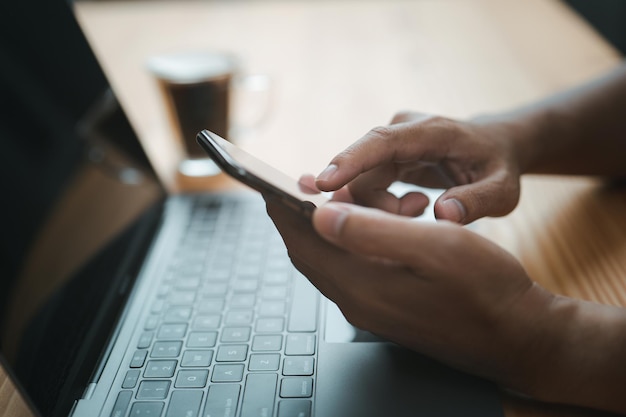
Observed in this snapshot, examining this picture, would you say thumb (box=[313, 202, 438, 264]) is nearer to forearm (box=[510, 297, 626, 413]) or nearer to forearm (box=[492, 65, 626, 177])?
forearm (box=[510, 297, 626, 413])

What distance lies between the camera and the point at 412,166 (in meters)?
0.57

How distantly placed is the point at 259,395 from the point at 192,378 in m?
0.05

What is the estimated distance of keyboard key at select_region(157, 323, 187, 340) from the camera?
464 millimetres

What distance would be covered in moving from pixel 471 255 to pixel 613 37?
66.7 inches

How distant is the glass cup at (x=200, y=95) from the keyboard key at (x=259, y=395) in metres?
0.35

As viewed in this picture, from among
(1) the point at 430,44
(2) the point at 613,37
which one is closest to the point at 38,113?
(1) the point at 430,44

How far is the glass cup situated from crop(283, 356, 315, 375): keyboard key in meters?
0.34

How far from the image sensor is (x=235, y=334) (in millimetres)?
462

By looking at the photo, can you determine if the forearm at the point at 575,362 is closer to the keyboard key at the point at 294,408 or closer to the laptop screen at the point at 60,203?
the keyboard key at the point at 294,408

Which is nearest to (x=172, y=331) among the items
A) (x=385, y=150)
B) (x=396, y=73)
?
(x=385, y=150)

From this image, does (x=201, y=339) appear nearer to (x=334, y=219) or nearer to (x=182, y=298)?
(x=182, y=298)

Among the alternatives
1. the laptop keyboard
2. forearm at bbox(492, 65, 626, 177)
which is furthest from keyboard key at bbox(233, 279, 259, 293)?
forearm at bbox(492, 65, 626, 177)

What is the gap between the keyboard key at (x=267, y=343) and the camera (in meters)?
0.45

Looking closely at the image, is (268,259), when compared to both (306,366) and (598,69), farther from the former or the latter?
(598,69)
